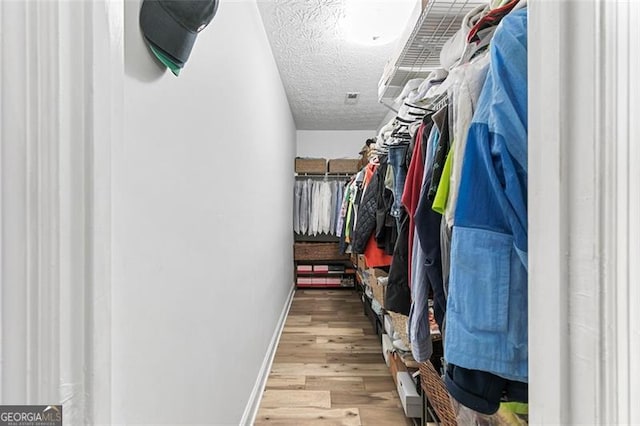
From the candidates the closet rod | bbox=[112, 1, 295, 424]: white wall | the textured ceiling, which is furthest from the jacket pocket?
the closet rod

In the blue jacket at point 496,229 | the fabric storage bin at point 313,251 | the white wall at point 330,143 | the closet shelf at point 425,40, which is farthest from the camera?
the white wall at point 330,143

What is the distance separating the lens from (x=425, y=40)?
1.48 m

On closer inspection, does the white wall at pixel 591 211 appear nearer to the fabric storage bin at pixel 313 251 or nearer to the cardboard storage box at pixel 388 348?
the cardboard storage box at pixel 388 348

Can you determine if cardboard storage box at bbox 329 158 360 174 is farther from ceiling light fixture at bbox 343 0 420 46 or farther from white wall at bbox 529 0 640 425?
white wall at bbox 529 0 640 425

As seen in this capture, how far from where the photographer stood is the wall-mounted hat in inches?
25.8

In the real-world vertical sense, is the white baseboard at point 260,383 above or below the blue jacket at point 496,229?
below

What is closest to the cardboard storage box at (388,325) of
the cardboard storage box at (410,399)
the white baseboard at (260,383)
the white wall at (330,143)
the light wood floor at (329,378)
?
the light wood floor at (329,378)

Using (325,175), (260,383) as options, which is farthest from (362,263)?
(325,175)

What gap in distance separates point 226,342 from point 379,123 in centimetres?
382

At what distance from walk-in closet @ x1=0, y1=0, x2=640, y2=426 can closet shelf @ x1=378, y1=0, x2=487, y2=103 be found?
0.05ft

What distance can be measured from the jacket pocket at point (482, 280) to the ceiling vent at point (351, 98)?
9.72ft

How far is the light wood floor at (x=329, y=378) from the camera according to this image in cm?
175


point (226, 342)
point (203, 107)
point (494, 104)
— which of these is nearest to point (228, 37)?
point (203, 107)

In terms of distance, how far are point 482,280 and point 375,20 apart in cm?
193
